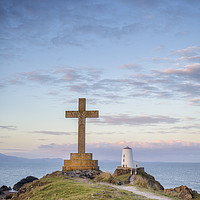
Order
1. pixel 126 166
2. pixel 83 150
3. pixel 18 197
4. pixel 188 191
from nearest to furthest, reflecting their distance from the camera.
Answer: pixel 18 197 → pixel 83 150 → pixel 188 191 → pixel 126 166

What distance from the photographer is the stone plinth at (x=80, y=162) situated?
2433 cm

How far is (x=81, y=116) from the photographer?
1033 inches

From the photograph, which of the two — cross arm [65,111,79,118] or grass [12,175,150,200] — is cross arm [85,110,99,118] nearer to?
cross arm [65,111,79,118]

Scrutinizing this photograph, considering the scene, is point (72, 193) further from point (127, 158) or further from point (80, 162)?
point (127, 158)

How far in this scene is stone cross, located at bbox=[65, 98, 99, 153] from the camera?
25.7m

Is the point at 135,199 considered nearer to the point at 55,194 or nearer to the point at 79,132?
the point at 55,194

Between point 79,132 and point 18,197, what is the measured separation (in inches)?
327

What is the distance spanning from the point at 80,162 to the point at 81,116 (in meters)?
4.21

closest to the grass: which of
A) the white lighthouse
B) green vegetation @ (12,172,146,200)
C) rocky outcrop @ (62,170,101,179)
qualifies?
green vegetation @ (12,172,146,200)

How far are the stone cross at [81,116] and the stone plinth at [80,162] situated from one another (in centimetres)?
100

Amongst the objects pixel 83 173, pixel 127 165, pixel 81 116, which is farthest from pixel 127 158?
pixel 83 173

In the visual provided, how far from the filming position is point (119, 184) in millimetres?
21078

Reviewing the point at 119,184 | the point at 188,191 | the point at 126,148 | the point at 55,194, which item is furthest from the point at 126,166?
the point at 55,194

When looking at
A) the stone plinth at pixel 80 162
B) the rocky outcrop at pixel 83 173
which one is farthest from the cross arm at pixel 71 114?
the rocky outcrop at pixel 83 173
